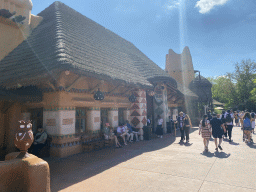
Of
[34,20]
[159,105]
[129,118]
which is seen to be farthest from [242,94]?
[34,20]

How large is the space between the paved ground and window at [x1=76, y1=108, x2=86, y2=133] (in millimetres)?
1409

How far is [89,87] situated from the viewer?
806 centimetres

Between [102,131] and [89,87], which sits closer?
[89,87]

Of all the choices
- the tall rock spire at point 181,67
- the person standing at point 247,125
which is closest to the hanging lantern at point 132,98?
the person standing at point 247,125

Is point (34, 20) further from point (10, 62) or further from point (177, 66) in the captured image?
point (177, 66)

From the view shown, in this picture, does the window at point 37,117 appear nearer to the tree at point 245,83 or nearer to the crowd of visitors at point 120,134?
the crowd of visitors at point 120,134

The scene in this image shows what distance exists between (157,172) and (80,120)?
4376 mm

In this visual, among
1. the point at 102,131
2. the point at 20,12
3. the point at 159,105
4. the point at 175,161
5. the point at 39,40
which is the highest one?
the point at 20,12

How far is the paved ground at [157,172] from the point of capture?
392cm

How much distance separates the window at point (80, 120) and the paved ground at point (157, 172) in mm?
1409

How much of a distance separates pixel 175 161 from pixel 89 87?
4716mm

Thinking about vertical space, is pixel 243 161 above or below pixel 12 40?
below

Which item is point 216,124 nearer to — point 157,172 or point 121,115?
point 157,172

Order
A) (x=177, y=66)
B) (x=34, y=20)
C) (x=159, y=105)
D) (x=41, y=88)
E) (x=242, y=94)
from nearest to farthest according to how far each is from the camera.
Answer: (x=41, y=88)
(x=34, y=20)
(x=159, y=105)
(x=177, y=66)
(x=242, y=94)
